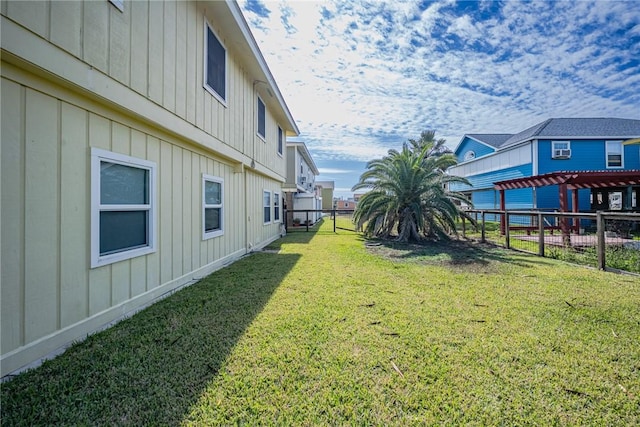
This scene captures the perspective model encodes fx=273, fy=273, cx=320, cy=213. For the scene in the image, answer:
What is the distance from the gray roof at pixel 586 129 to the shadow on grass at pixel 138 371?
20.2 m

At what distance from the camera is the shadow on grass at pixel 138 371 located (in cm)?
179

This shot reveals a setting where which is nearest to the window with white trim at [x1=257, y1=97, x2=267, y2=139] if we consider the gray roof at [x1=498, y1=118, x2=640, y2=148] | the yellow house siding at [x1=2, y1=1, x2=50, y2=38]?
the yellow house siding at [x1=2, y1=1, x2=50, y2=38]

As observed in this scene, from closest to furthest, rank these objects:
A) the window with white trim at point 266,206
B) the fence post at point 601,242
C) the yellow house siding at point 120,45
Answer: the yellow house siding at point 120,45 < the fence post at point 601,242 < the window with white trim at point 266,206

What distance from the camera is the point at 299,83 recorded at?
10.3 metres

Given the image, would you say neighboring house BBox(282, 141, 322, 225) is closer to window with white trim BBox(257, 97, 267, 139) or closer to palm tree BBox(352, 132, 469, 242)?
palm tree BBox(352, 132, 469, 242)

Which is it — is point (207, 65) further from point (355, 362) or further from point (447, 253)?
point (447, 253)

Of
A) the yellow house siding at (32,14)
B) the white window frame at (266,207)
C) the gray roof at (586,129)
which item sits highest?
the gray roof at (586,129)

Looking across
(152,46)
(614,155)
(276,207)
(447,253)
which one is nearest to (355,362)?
(152,46)

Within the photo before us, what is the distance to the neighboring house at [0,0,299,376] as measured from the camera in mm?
2219

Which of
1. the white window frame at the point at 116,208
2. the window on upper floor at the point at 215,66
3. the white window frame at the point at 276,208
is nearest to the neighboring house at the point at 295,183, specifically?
the white window frame at the point at 276,208

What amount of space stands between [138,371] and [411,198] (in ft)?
30.1

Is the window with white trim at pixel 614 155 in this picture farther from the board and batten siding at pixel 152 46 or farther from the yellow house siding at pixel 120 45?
the yellow house siding at pixel 120 45

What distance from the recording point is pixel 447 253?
7.66m

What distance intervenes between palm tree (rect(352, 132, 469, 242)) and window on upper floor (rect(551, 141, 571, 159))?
36.3 feet
